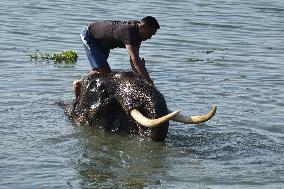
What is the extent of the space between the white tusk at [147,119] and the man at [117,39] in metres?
0.73

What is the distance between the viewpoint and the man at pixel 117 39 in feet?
38.1

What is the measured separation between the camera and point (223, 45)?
21422 millimetres

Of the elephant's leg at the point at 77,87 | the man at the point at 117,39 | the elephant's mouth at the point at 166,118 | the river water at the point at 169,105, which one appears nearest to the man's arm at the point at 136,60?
the man at the point at 117,39

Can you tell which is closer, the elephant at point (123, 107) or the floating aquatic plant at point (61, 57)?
the elephant at point (123, 107)

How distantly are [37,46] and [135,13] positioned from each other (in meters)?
7.26

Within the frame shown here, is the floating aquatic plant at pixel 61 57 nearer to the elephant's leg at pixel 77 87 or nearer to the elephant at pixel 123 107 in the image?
the elephant at pixel 123 107

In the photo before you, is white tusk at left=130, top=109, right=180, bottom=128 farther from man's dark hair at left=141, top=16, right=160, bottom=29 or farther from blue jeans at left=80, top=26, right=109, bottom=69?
blue jeans at left=80, top=26, right=109, bottom=69

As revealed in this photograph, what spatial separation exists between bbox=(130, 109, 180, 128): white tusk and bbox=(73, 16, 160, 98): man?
0.73 meters

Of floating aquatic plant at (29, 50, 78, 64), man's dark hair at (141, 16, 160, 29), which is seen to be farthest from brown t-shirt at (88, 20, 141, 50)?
floating aquatic plant at (29, 50, 78, 64)

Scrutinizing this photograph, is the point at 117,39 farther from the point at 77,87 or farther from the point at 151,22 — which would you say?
the point at 77,87

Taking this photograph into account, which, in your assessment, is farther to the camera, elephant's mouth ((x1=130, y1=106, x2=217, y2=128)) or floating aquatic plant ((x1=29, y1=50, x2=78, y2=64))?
floating aquatic plant ((x1=29, y1=50, x2=78, y2=64))

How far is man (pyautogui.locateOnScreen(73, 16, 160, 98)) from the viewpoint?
1161 centimetres

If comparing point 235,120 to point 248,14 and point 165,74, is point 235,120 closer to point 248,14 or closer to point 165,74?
point 165,74

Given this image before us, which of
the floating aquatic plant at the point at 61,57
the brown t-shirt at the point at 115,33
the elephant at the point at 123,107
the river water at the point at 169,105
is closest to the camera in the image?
the river water at the point at 169,105
